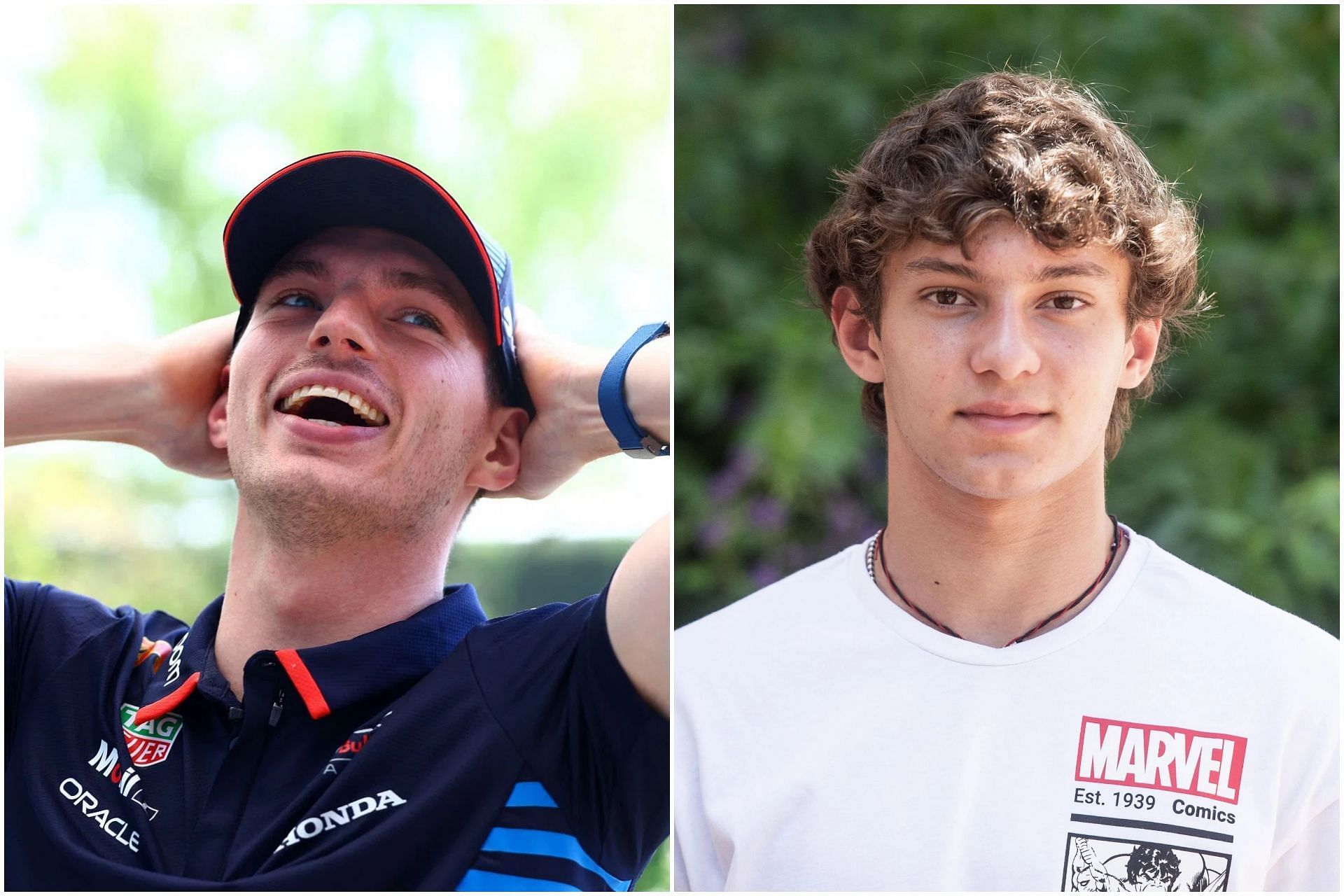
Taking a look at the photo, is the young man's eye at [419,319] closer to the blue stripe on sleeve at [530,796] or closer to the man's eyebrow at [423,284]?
the man's eyebrow at [423,284]

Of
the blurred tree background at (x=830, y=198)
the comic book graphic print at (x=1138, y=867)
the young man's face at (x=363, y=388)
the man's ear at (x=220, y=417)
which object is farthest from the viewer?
the blurred tree background at (x=830, y=198)

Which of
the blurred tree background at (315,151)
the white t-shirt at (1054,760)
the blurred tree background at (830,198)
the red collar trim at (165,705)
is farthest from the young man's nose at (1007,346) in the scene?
the blurred tree background at (830,198)

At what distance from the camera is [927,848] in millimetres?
1190

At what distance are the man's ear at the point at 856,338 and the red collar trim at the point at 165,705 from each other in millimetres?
737

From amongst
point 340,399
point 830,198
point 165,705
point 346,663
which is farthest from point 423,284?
point 830,198

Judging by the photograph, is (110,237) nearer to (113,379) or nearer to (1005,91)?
(113,379)

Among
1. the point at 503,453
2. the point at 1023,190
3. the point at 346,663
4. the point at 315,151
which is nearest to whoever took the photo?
the point at 1023,190

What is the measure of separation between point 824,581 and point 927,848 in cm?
29

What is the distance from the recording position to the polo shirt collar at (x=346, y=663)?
1.25 meters

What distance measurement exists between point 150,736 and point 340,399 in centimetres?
37

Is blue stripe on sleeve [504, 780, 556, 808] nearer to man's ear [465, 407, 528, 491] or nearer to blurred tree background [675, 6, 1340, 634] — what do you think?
man's ear [465, 407, 528, 491]

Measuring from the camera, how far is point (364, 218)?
131 centimetres

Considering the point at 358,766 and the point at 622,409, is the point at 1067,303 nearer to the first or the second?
the point at 622,409

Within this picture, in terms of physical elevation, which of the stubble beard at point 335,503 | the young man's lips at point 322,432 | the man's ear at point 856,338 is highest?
the man's ear at point 856,338
